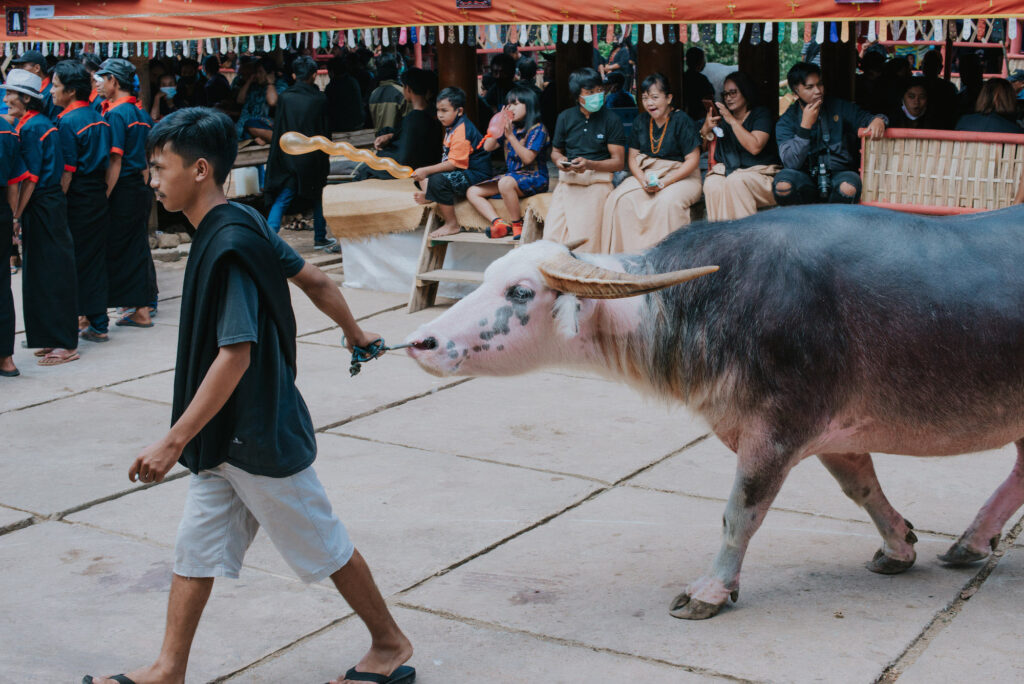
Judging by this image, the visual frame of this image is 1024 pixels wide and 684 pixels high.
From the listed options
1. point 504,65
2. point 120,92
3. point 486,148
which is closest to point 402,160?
point 486,148

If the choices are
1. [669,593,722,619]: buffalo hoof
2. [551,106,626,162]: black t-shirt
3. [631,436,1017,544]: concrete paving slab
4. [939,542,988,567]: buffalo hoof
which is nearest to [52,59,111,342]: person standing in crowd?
[551,106,626,162]: black t-shirt

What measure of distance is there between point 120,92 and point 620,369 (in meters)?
5.29

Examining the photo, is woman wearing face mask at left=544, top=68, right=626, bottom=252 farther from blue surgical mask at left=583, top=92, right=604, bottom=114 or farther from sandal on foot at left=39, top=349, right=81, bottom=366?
sandal on foot at left=39, top=349, right=81, bottom=366

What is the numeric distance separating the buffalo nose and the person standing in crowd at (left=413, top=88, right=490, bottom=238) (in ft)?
16.9

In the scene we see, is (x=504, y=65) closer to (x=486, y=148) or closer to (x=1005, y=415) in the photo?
(x=486, y=148)

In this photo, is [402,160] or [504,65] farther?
[504,65]

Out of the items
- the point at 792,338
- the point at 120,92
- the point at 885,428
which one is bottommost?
the point at 885,428

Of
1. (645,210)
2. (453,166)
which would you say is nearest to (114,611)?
(645,210)

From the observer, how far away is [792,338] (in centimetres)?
355

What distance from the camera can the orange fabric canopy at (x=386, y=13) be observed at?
7285 millimetres

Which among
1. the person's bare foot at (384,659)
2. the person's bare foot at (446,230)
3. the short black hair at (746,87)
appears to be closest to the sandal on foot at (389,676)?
the person's bare foot at (384,659)

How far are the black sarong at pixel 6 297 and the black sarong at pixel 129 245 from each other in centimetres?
106

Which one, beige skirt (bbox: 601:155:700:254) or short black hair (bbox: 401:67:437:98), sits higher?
short black hair (bbox: 401:67:437:98)

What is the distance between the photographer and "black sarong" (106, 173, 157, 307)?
7980 millimetres
